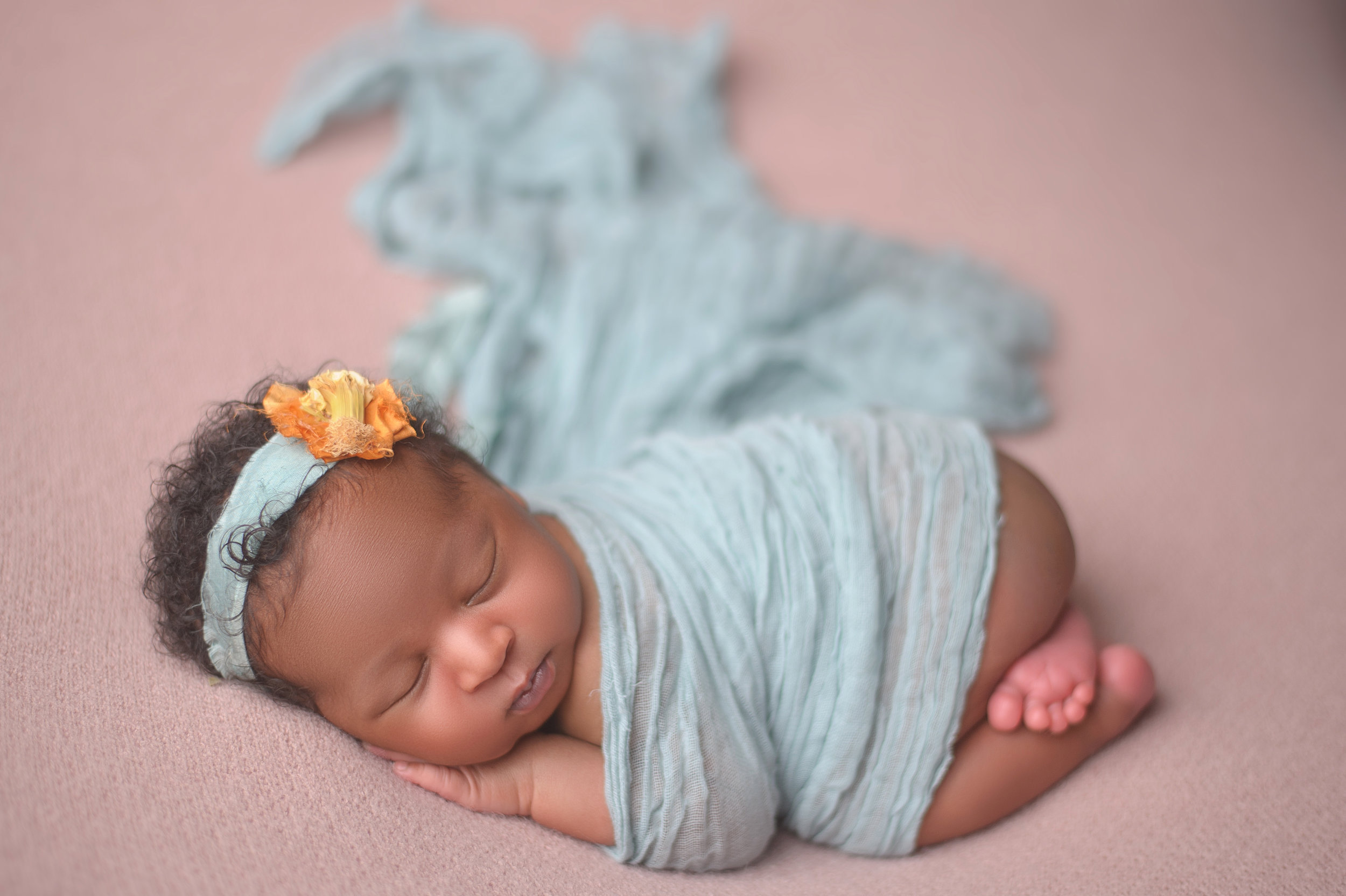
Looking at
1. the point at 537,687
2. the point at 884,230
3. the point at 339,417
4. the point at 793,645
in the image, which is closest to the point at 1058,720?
the point at 793,645

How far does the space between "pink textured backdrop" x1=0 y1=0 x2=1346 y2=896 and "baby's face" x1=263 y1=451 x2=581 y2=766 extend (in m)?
0.05

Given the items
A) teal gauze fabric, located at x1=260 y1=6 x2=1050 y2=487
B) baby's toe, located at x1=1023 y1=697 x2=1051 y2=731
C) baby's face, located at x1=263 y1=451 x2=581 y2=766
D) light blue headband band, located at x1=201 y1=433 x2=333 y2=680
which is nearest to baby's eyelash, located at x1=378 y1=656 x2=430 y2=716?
baby's face, located at x1=263 y1=451 x2=581 y2=766

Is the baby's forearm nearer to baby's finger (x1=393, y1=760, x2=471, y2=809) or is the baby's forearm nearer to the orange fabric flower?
baby's finger (x1=393, y1=760, x2=471, y2=809)

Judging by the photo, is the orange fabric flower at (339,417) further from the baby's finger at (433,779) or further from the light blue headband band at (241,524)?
the baby's finger at (433,779)

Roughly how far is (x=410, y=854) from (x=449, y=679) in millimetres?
142

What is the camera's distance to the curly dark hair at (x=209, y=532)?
2.90ft

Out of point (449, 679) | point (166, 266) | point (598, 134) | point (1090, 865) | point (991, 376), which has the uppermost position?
point (598, 134)

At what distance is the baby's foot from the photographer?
1.03 m

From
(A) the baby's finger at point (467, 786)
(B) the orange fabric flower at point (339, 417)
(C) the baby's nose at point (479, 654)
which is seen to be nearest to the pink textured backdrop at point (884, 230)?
(A) the baby's finger at point (467, 786)

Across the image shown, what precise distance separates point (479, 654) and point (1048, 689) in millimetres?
550

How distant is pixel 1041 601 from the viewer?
1.05 meters

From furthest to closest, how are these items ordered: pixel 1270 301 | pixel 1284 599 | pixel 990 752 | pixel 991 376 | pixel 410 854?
pixel 1270 301 < pixel 991 376 < pixel 1284 599 < pixel 990 752 < pixel 410 854

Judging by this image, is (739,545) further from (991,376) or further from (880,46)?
(880,46)

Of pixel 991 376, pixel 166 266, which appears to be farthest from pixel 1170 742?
pixel 166 266
